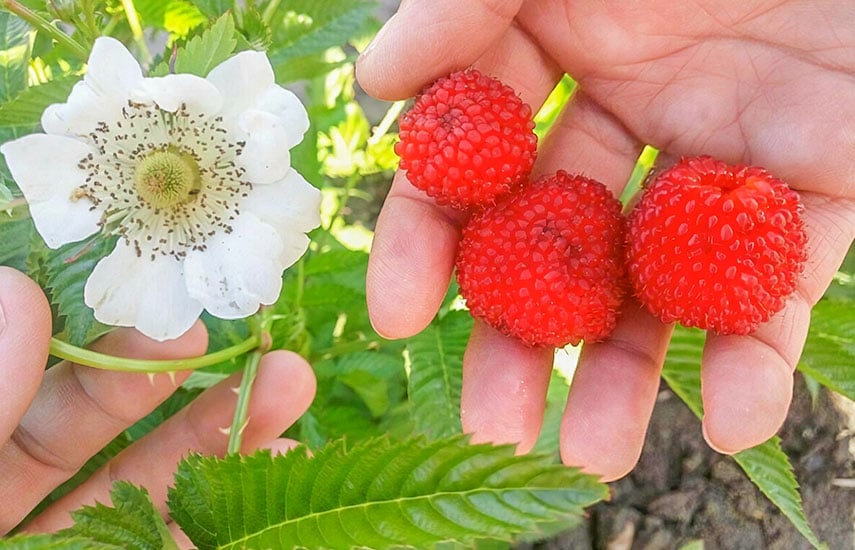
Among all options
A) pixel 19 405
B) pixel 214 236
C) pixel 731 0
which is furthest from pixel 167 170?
pixel 731 0

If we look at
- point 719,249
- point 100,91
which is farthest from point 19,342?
point 719,249

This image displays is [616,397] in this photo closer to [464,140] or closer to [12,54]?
[464,140]

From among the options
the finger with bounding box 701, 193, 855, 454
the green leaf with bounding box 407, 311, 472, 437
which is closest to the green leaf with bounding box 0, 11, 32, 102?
the green leaf with bounding box 407, 311, 472, 437

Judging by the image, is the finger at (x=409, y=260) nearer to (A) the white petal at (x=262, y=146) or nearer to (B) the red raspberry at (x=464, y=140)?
(B) the red raspberry at (x=464, y=140)

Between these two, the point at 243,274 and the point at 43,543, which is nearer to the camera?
the point at 43,543

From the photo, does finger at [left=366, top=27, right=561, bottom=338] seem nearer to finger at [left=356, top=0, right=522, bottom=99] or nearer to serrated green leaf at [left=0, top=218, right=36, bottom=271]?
finger at [left=356, top=0, right=522, bottom=99]

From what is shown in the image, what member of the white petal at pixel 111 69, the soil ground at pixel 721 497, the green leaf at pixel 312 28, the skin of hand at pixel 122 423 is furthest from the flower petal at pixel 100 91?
the soil ground at pixel 721 497

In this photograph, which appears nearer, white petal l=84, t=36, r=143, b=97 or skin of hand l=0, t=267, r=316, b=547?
white petal l=84, t=36, r=143, b=97
